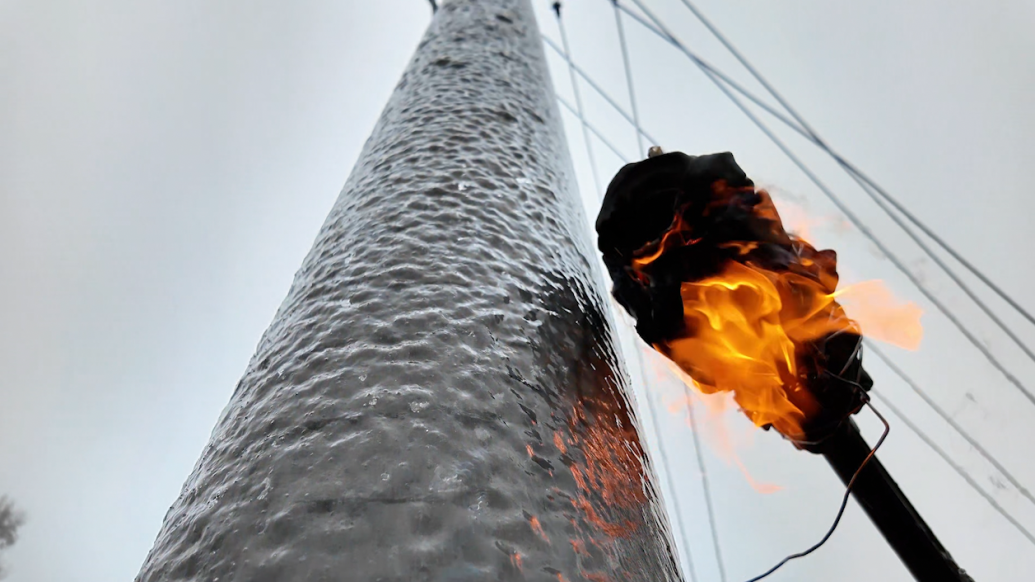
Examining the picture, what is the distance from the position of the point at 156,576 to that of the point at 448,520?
108mm

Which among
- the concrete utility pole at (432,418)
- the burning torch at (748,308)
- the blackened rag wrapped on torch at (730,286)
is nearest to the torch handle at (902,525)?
the burning torch at (748,308)

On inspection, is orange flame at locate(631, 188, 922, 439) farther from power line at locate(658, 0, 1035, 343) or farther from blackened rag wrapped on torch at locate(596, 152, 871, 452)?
power line at locate(658, 0, 1035, 343)

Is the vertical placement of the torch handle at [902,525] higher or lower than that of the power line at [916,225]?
lower

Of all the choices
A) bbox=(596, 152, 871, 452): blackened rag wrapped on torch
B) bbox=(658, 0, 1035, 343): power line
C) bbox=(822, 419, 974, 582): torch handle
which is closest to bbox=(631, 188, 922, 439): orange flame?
bbox=(596, 152, 871, 452): blackened rag wrapped on torch

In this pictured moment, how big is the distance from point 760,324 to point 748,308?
28 mm

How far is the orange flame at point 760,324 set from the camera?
0.56m

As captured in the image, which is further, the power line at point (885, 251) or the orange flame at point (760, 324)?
the power line at point (885, 251)

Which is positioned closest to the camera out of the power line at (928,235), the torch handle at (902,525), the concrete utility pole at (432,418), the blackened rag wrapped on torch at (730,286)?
the concrete utility pole at (432,418)

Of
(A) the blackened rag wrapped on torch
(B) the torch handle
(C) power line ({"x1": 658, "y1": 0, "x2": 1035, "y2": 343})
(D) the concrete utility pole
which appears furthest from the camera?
(C) power line ({"x1": 658, "y1": 0, "x2": 1035, "y2": 343})

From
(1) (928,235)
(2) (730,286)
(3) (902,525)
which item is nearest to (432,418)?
(2) (730,286)

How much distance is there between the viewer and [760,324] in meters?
0.60

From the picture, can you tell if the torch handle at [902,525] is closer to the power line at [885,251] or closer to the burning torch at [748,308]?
the burning torch at [748,308]

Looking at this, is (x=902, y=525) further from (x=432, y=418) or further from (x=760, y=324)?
(x=432, y=418)

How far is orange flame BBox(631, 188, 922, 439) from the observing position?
555 mm
